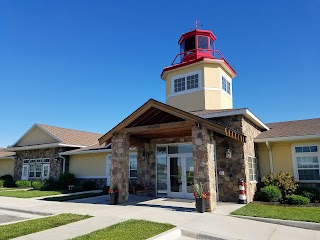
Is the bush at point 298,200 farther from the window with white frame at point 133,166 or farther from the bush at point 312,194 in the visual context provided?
the window with white frame at point 133,166

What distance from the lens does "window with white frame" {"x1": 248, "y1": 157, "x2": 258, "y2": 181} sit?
12.0m

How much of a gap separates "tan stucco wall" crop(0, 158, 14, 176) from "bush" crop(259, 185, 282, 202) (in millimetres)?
24980

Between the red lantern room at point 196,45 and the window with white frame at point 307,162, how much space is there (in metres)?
7.90

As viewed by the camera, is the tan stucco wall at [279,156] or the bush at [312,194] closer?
the bush at [312,194]

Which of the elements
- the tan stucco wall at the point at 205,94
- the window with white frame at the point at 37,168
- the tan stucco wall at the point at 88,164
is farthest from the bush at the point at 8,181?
the tan stucco wall at the point at 205,94

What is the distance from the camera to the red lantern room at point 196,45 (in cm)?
1670

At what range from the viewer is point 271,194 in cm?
1113

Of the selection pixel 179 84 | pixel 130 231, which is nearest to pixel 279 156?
pixel 179 84

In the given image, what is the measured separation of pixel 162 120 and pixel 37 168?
16.7 metres

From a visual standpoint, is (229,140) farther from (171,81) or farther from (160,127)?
(171,81)

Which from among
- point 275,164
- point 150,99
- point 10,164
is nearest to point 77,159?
→ point 10,164

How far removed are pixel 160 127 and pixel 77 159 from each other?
13039mm

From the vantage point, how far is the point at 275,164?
13094 mm

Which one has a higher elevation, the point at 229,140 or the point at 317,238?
the point at 229,140
